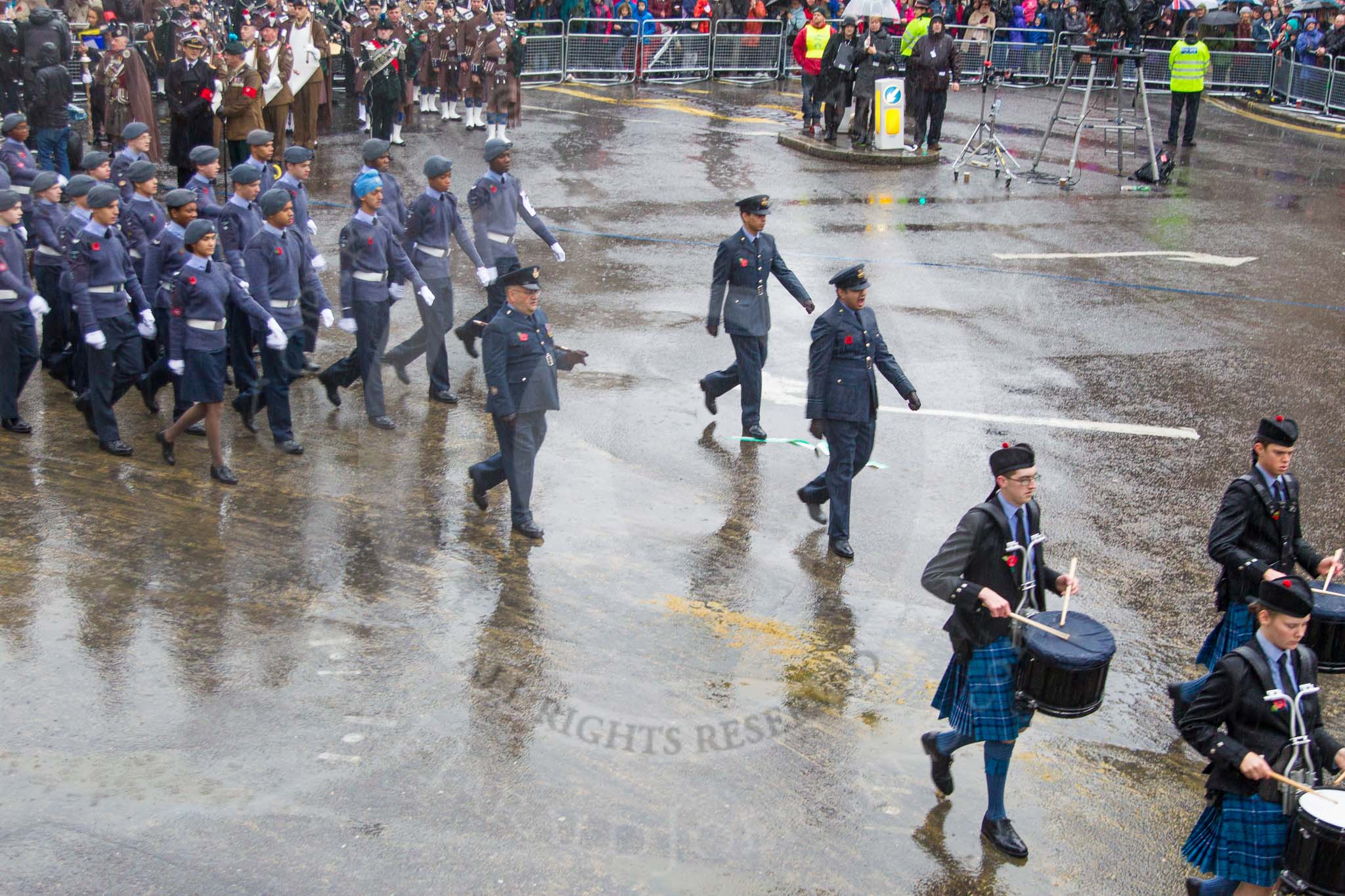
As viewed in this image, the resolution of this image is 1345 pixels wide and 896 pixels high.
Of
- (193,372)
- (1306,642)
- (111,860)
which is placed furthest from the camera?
(193,372)

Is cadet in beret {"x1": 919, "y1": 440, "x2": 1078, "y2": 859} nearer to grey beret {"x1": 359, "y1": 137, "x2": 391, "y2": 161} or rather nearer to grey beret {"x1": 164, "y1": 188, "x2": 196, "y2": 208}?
grey beret {"x1": 164, "y1": 188, "x2": 196, "y2": 208}

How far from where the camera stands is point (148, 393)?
10.6 metres

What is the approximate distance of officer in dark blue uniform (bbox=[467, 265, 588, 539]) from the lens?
8789 millimetres

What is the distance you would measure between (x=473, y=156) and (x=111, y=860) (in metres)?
15.7

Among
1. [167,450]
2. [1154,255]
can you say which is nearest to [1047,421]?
[1154,255]

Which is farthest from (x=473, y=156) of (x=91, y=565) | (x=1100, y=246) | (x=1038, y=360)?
(x=91, y=565)

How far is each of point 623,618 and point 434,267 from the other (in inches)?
184

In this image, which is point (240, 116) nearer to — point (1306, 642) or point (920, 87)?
point (920, 87)

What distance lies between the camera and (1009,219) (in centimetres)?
1806

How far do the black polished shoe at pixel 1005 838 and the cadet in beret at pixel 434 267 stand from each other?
6393 mm

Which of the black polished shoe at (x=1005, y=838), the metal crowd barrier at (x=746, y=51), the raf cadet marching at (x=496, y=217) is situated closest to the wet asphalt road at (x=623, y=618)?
the black polished shoe at (x=1005, y=838)

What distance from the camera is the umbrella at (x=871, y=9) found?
70.0 ft

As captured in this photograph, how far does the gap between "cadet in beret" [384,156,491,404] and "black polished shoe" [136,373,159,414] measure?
1.89m

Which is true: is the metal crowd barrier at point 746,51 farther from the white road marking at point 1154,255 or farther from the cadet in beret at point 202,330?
the cadet in beret at point 202,330
